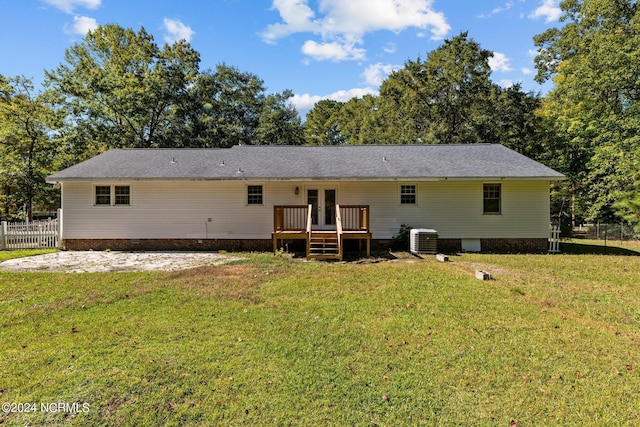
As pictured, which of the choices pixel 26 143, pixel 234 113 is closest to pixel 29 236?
pixel 26 143

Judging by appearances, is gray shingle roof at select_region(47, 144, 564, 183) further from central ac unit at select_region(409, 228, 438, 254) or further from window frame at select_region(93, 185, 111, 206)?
central ac unit at select_region(409, 228, 438, 254)

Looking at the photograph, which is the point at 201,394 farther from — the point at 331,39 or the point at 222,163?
the point at 331,39

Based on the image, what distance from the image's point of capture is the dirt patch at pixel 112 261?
856 centimetres

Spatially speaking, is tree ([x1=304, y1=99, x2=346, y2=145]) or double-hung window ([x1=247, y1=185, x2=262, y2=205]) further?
tree ([x1=304, y1=99, x2=346, y2=145])

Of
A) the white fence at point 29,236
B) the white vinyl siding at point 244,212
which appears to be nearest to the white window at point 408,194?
the white vinyl siding at point 244,212

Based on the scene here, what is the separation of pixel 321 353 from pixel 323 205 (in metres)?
8.78

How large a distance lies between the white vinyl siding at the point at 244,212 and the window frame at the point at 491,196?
132mm

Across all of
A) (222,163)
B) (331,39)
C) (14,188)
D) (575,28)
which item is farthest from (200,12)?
(575,28)

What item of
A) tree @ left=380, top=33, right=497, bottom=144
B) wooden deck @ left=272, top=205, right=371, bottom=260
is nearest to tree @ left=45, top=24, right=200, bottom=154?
wooden deck @ left=272, top=205, right=371, bottom=260

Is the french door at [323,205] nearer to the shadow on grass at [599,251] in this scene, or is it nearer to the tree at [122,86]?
the shadow on grass at [599,251]

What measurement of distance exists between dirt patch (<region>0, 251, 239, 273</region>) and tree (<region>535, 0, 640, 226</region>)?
58.9ft

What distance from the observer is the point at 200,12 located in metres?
12.5

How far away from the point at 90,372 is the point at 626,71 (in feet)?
80.2

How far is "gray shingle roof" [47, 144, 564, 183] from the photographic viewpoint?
11523 mm
